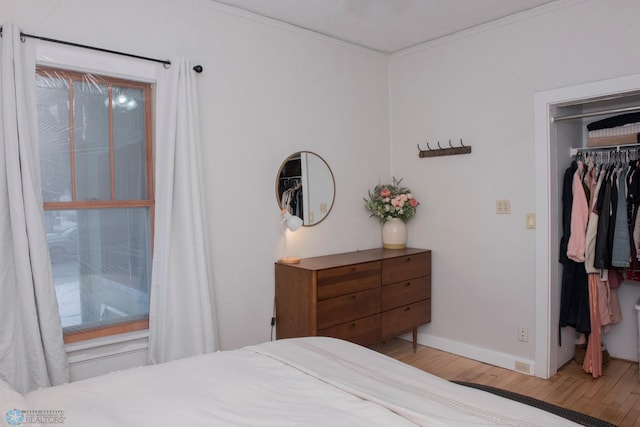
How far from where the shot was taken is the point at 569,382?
10.8 feet

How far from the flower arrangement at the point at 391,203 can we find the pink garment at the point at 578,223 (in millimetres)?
1246

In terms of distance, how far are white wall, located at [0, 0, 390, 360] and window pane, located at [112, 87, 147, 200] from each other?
11.5 inches

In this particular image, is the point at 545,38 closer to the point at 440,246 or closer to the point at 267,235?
the point at 440,246

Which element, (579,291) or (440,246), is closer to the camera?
(579,291)

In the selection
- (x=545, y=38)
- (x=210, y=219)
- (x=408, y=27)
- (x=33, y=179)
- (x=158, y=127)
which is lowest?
(x=210, y=219)

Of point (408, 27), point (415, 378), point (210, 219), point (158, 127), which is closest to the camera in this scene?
point (415, 378)

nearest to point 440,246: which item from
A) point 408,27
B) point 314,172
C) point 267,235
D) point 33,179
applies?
point 314,172

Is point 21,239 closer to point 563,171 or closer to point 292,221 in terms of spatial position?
point 292,221

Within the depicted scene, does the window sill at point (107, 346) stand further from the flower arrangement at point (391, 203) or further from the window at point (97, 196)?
the flower arrangement at point (391, 203)

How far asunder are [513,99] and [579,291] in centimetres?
154

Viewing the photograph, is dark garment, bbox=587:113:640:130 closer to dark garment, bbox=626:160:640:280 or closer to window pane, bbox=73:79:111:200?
dark garment, bbox=626:160:640:280

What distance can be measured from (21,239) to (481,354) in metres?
3.35

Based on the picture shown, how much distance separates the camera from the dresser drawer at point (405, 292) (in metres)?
3.61

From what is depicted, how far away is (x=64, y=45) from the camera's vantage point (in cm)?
250
